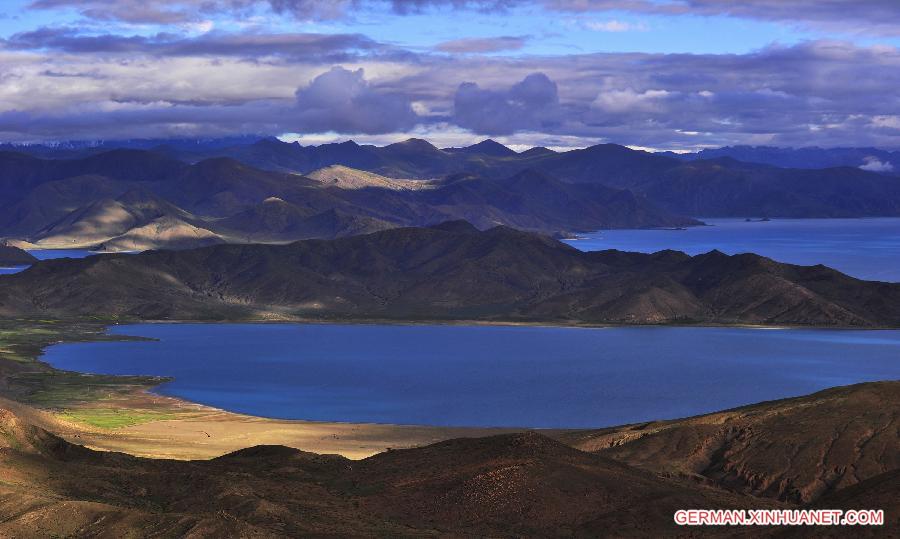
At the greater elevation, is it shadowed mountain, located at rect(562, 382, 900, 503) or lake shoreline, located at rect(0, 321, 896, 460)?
shadowed mountain, located at rect(562, 382, 900, 503)

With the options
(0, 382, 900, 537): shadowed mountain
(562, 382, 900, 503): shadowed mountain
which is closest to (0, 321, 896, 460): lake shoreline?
(562, 382, 900, 503): shadowed mountain

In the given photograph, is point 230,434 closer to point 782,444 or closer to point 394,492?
point 394,492

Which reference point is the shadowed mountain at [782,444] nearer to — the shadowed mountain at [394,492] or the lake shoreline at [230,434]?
the shadowed mountain at [394,492]

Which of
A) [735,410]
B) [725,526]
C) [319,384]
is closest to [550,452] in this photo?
[725,526]

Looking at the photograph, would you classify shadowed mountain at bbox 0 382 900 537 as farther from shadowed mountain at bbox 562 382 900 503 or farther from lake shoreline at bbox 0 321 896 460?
lake shoreline at bbox 0 321 896 460

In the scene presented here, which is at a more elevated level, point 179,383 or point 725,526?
point 725,526

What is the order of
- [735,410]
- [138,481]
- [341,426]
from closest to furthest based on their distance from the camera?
1. [138,481]
2. [735,410]
3. [341,426]

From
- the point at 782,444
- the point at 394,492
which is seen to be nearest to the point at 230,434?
the point at 394,492

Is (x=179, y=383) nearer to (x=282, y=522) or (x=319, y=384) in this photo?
(x=319, y=384)
